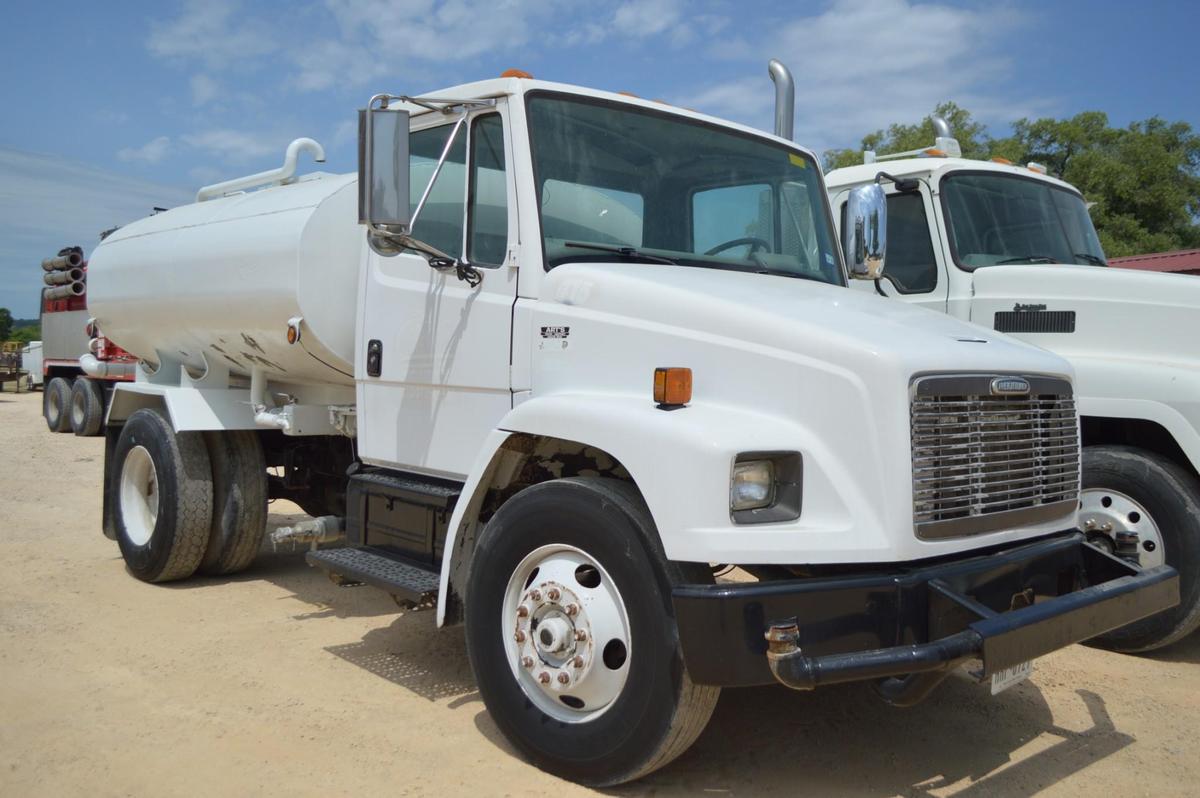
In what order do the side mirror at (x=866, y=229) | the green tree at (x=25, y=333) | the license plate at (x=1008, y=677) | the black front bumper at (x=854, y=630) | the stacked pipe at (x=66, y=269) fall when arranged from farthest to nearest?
the green tree at (x=25, y=333)
the stacked pipe at (x=66, y=269)
the side mirror at (x=866, y=229)
the license plate at (x=1008, y=677)
the black front bumper at (x=854, y=630)

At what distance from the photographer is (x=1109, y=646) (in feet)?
18.7

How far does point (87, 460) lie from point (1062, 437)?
48.5 ft

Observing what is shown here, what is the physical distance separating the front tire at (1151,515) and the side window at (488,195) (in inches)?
139


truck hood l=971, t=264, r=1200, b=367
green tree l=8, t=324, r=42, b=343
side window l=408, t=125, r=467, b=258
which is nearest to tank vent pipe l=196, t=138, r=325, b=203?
side window l=408, t=125, r=467, b=258

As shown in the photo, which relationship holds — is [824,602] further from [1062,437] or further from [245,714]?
[245,714]

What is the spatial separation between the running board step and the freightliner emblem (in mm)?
2368

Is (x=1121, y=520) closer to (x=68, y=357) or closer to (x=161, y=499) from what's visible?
(x=161, y=499)

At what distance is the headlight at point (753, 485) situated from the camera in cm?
328

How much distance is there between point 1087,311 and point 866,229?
1.85 m

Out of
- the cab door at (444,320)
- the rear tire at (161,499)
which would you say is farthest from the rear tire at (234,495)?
the cab door at (444,320)

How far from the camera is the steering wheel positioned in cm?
459

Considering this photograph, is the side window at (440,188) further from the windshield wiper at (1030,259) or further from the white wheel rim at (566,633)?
the windshield wiper at (1030,259)

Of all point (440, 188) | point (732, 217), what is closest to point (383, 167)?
point (440, 188)

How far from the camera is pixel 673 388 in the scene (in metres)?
3.55
